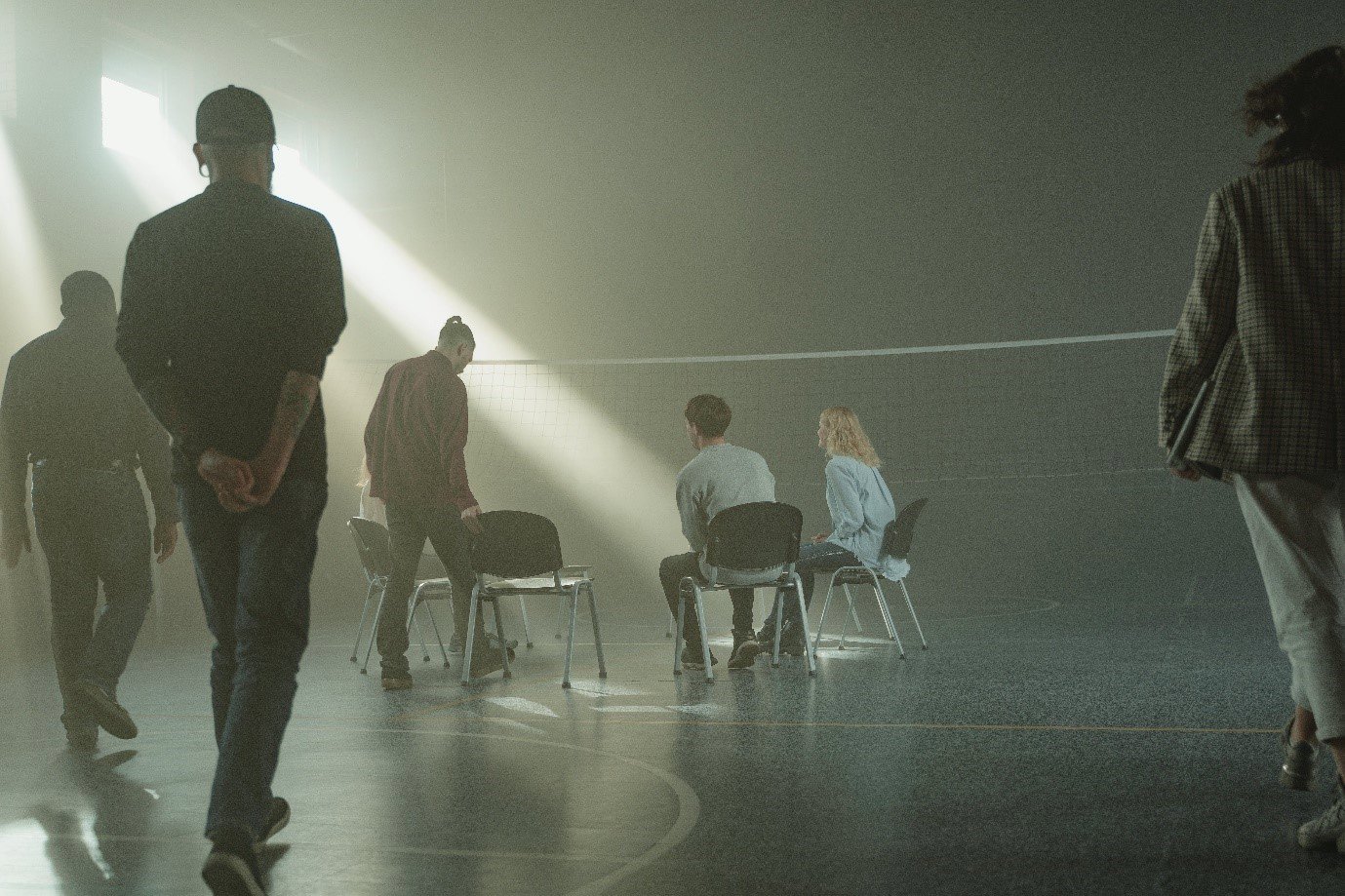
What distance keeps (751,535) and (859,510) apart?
90 centimetres

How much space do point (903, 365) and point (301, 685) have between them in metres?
5.55

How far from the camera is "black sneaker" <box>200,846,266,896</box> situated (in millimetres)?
1871

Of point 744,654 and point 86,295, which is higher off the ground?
point 86,295

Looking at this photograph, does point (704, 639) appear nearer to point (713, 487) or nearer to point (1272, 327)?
point (713, 487)

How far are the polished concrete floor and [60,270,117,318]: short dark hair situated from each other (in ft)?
4.25

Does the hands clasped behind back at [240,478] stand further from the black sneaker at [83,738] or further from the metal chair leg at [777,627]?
the metal chair leg at [777,627]

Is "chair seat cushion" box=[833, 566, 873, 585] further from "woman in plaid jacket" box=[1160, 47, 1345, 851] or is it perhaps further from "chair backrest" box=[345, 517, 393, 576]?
"woman in plaid jacket" box=[1160, 47, 1345, 851]

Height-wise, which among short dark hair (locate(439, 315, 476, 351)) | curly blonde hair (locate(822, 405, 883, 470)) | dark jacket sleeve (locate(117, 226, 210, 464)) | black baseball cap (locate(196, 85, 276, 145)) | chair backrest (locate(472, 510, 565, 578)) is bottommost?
chair backrest (locate(472, 510, 565, 578))

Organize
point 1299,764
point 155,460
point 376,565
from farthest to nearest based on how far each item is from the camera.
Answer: point 376,565
point 155,460
point 1299,764

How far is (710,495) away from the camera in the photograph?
5094mm

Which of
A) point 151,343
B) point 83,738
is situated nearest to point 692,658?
point 83,738

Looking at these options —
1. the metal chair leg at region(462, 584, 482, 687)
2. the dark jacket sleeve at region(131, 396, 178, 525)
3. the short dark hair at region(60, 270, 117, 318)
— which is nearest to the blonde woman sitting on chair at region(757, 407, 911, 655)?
the metal chair leg at region(462, 584, 482, 687)

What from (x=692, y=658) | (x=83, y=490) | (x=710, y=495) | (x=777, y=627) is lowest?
(x=692, y=658)

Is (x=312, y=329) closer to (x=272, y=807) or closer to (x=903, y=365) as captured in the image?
(x=272, y=807)
